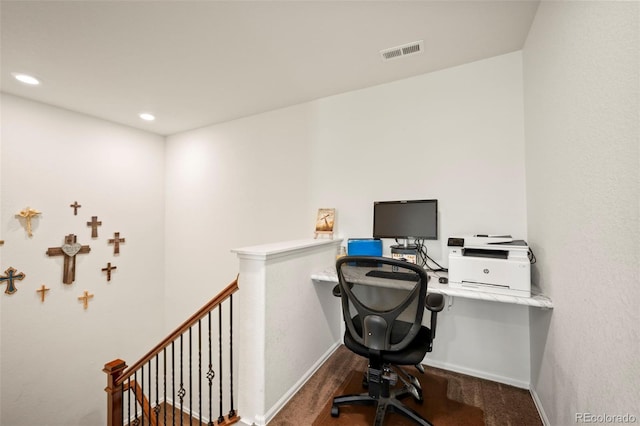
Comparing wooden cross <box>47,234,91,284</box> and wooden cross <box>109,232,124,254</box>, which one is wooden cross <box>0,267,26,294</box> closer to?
wooden cross <box>47,234,91,284</box>

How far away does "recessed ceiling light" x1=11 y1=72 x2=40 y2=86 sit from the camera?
89.5 inches

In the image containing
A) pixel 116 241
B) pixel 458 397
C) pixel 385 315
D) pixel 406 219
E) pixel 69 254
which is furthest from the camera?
pixel 116 241

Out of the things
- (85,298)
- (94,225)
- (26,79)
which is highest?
(26,79)

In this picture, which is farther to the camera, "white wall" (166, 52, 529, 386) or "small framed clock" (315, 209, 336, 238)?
"small framed clock" (315, 209, 336, 238)

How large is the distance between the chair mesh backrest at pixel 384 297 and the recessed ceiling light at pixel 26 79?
3230mm

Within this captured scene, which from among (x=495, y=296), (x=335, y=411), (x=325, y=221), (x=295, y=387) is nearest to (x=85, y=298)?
(x=295, y=387)

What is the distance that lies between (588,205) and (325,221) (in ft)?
6.21

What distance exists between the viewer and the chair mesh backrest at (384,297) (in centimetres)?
133

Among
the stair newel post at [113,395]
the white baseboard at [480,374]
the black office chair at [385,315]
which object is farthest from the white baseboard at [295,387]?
the stair newel post at [113,395]

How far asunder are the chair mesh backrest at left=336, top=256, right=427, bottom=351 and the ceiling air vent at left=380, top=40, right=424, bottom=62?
65.7 inches

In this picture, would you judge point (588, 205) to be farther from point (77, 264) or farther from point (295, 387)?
point (77, 264)

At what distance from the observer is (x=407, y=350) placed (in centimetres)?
142

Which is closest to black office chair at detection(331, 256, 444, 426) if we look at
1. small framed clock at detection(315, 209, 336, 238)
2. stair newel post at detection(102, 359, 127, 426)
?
small framed clock at detection(315, 209, 336, 238)

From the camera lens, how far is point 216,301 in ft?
5.78
